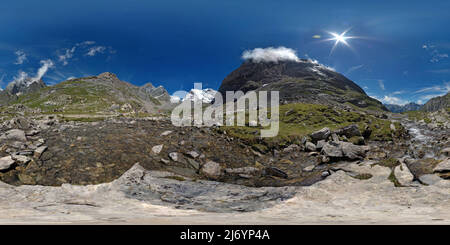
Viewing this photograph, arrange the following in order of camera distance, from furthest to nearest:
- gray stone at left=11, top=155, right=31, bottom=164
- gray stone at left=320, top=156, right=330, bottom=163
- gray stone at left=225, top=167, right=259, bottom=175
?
gray stone at left=320, top=156, right=330, bottom=163 → gray stone at left=225, top=167, right=259, bottom=175 → gray stone at left=11, top=155, right=31, bottom=164

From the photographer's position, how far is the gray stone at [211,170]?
1701cm

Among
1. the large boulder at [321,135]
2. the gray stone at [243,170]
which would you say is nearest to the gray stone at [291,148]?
the large boulder at [321,135]

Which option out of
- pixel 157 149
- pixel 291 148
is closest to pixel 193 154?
pixel 157 149

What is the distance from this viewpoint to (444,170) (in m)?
12.8

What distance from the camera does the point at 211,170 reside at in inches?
688

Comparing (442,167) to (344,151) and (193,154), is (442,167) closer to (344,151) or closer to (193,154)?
(344,151)

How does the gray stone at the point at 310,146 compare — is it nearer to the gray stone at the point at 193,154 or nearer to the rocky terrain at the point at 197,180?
the rocky terrain at the point at 197,180

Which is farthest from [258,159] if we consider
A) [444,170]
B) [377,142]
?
[377,142]

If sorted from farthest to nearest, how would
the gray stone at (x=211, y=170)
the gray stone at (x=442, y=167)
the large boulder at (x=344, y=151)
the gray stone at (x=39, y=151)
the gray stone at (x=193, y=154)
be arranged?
the large boulder at (x=344, y=151)
the gray stone at (x=193, y=154)
the gray stone at (x=211, y=170)
the gray stone at (x=39, y=151)
the gray stone at (x=442, y=167)

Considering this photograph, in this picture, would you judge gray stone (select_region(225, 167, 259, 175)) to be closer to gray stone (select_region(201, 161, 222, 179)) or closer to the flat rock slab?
gray stone (select_region(201, 161, 222, 179))

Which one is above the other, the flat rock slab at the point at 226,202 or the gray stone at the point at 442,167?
the gray stone at the point at 442,167

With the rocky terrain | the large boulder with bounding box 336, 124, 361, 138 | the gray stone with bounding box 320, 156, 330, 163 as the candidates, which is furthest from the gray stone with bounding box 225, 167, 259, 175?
the large boulder with bounding box 336, 124, 361, 138

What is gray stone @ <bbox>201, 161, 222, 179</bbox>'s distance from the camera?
17.0 metres

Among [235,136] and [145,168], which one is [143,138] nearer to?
[145,168]
